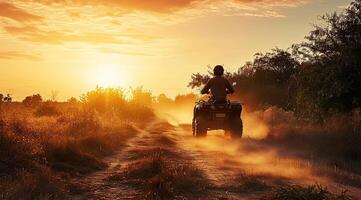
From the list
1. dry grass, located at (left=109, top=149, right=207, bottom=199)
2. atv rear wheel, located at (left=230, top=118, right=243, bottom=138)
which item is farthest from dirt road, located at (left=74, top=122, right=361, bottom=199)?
atv rear wheel, located at (left=230, top=118, right=243, bottom=138)

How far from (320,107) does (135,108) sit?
31.7 metres

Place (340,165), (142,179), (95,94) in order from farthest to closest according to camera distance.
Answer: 1. (95,94)
2. (340,165)
3. (142,179)

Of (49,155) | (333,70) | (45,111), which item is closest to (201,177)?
(49,155)

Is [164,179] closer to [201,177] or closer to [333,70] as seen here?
[201,177]

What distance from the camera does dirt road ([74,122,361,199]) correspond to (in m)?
10.4

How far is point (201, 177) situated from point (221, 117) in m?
10.6

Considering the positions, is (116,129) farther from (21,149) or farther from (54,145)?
(21,149)

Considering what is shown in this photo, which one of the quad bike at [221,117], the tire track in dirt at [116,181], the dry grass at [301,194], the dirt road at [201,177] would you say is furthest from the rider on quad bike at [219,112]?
the dry grass at [301,194]

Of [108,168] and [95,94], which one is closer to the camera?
[108,168]

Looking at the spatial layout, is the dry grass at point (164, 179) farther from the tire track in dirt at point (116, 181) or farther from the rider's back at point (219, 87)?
the rider's back at point (219, 87)

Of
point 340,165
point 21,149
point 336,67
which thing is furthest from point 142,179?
point 336,67

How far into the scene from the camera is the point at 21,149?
521 inches

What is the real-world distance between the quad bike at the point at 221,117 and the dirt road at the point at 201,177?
497 cm

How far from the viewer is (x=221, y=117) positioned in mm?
22609
